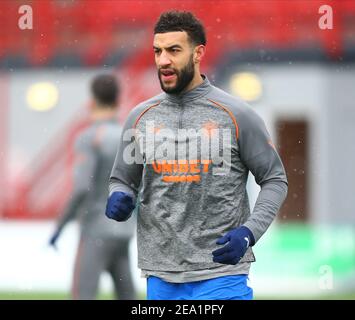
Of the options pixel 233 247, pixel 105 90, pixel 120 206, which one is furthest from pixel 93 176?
pixel 233 247

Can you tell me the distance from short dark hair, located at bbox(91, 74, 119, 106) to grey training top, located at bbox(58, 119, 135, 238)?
0.12m

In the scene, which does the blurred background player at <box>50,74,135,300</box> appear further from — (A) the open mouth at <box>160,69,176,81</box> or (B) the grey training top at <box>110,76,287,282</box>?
(A) the open mouth at <box>160,69,176,81</box>

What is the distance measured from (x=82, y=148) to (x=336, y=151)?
11328 mm

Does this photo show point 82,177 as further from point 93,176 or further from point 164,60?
point 164,60

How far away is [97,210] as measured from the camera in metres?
6.00

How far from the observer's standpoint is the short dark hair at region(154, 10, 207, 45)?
4266 millimetres

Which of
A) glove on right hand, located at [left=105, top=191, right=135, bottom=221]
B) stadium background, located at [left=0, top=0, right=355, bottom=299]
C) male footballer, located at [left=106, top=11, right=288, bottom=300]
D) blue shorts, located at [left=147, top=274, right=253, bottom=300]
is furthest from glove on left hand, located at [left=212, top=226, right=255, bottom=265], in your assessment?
stadium background, located at [left=0, top=0, right=355, bottom=299]

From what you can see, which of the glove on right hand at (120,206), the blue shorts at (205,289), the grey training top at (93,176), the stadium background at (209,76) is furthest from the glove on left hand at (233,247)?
the stadium background at (209,76)

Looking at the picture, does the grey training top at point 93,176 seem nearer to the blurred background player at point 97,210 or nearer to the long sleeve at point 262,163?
the blurred background player at point 97,210

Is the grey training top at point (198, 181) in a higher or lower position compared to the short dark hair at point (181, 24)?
lower

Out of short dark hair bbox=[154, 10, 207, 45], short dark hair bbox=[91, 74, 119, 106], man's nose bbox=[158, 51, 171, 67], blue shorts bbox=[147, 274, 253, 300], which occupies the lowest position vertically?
blue shorts bbox=[147, 274, 253, 300]

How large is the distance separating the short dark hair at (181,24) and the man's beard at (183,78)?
9 centimetres

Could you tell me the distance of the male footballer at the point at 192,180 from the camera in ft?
13.8
